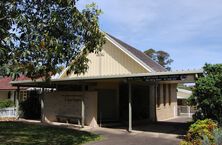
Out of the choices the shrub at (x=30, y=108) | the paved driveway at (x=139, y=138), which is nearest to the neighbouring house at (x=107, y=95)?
the shrub at (x=30, y=108)

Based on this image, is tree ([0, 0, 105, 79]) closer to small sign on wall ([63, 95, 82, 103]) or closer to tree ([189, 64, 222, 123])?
tree ([189, 64, 222, 123])

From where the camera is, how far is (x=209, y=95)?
534 inches

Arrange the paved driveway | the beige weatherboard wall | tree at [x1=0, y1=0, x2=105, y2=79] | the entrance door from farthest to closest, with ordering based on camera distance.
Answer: the entrance door < the beige weatherboard wall < the paved driveway < tree at [x1=0, y1=0, x2=105, y2=79]

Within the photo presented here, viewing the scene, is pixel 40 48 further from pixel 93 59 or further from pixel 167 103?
pixel 167 103

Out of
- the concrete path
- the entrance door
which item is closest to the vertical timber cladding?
the entrance door

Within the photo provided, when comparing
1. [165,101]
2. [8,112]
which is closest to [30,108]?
[8,112]

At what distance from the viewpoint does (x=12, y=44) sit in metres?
9.31

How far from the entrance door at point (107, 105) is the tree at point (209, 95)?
836 cm

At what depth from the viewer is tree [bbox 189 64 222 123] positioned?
1338 cm

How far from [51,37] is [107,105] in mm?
12802

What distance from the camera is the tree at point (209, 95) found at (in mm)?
13375

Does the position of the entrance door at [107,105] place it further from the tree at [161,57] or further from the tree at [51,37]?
the tree at [161,57]

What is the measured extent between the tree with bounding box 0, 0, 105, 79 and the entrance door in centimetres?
981

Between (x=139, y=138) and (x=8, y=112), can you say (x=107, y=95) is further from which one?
(x=8, y=112)
